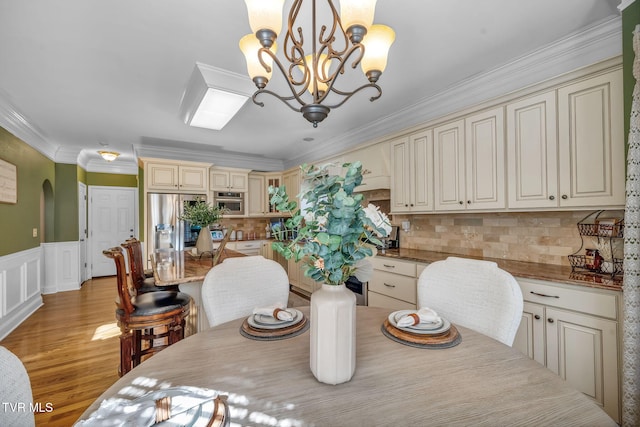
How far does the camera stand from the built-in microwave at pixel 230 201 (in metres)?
5.23

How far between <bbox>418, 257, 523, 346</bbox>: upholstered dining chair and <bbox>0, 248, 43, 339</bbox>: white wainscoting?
4.33 m

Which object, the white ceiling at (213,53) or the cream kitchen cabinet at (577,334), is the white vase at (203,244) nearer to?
the white ceiling at (213,53)

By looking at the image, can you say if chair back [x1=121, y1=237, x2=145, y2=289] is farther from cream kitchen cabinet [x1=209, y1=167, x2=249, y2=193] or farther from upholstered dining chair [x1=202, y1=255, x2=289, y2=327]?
cream kitchen cabinet [x1=209, y1=167, x2=249, y2=193]

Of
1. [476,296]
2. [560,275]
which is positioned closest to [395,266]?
[560,275]

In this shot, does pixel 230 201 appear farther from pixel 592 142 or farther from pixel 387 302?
pixel 592 142

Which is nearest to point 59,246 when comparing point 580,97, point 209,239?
point 209,239

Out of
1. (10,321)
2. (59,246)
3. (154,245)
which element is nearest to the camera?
(10,321)

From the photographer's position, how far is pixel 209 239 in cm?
301

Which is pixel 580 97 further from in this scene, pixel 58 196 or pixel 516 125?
pixel 58 196

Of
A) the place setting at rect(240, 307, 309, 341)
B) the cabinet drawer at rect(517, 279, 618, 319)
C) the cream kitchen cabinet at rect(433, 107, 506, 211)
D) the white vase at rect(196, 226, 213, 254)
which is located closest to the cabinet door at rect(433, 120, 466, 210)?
the cream kitchen cabinet at rect(433, 107, 506, 211)

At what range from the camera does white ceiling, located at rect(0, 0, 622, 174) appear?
171cm

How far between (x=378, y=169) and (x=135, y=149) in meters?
3.99

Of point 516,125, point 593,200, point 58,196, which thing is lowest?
point 593,200

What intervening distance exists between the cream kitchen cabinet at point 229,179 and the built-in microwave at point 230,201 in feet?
0.34
